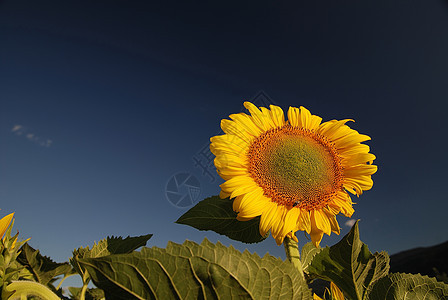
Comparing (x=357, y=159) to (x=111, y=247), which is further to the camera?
(x=357, y=159)

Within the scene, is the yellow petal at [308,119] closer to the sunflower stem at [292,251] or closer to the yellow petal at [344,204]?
the yellow petal at [344,204]

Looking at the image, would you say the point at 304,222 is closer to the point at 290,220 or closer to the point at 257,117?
the point at 290,220

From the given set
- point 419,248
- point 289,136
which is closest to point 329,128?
point 289,136

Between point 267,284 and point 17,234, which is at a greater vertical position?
point 17,234

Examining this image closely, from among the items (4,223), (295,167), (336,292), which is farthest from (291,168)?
(4,223)

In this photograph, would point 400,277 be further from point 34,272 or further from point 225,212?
point 34,272
